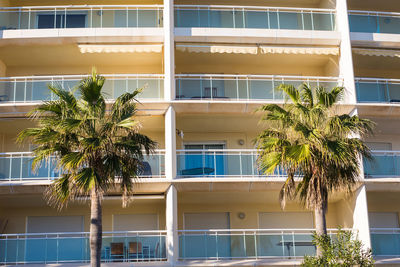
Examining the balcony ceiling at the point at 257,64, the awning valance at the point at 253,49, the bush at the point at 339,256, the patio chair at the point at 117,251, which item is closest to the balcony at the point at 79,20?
the awning valance at the point at 253,49

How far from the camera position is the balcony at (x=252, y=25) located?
22.0 m

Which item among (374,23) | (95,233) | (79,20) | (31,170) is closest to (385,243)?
(374,23)

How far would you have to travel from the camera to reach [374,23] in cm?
2333

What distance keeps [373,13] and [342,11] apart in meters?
2.84

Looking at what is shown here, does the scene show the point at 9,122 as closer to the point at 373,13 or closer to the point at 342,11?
the point at 342,11

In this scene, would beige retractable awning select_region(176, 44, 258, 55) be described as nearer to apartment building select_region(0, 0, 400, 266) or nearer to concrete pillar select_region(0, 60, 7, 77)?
apartment building select_region(0, 0, 400, 266)

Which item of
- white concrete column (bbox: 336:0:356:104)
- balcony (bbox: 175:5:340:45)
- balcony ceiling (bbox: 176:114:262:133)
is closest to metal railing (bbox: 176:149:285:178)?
balcony ceiling (bbox: 176:114:262:133)

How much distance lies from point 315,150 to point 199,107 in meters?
5.85

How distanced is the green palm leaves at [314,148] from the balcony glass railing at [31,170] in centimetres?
465

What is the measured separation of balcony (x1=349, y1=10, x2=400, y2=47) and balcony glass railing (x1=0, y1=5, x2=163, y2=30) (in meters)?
7.35

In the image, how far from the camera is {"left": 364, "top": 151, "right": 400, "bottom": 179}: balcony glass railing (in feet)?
68.8

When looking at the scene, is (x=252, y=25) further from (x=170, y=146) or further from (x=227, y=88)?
(x=170, y=146)

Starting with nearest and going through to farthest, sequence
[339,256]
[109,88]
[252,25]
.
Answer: [339,256] < [109,88] < [252,25]

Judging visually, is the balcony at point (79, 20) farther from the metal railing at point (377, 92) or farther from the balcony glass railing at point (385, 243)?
the balcony glass railing at point (385, 243)
